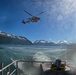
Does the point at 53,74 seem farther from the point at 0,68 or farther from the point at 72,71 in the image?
the point at 0,68

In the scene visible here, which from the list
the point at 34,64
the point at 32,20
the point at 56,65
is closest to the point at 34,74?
the point at 34,64

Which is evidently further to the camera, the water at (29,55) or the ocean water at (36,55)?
the water at (29,55)

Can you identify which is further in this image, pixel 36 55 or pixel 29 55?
pixel 29 55

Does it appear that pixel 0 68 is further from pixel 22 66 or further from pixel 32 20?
pixel 32 20

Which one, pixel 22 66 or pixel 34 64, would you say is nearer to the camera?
pixel 34 64

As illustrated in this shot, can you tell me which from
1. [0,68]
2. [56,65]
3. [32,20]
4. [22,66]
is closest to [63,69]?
[56,65]

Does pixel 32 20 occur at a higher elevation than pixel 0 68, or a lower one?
higher

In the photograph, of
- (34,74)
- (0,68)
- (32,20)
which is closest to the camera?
(0,68)

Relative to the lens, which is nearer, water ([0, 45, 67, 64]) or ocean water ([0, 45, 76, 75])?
ocean water ([0, 45, 76, 75])

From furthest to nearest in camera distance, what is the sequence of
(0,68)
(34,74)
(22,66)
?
(22,66)
(34,74)
(0,68)
